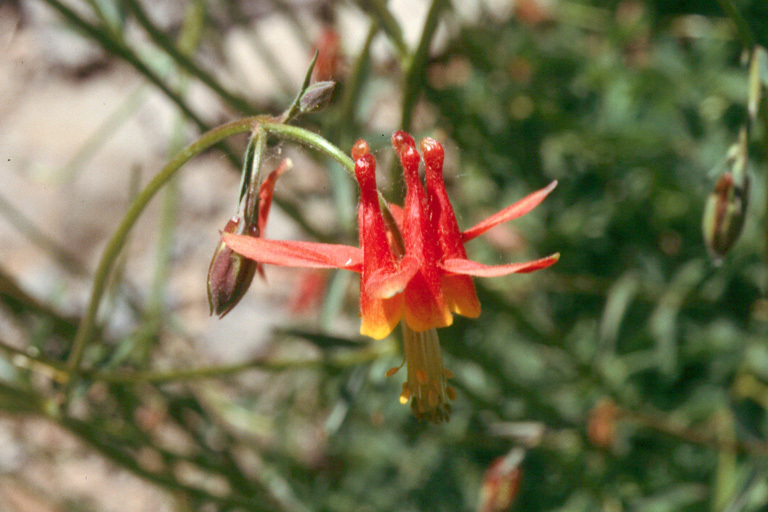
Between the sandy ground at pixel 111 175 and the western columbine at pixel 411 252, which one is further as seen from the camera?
the sandy ground at pixel 111 175

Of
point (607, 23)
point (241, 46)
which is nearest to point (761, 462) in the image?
point (607, 23)

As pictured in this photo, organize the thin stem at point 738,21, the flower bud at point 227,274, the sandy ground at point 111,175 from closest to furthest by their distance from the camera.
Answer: the flower bud at point 227,274, the thin stem at point 738,21, the sandy ground at point 111,175

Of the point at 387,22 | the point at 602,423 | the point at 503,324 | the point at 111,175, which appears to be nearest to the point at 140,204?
the point at 387,22

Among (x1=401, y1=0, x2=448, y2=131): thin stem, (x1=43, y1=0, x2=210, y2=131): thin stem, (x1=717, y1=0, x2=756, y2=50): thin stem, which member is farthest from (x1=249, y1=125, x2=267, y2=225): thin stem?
(x1=717, y1=0, x2=756, y2=50): thin stem

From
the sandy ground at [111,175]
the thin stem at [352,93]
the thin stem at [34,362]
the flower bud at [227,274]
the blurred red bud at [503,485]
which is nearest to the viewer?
the flower bud at [227,274]

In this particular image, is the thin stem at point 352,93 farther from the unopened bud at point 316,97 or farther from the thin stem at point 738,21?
the thin stem at point 738,21

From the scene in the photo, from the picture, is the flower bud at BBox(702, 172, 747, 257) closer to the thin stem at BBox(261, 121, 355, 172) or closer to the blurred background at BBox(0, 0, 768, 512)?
the blurred background at BBox(0, 0, 768, 512)

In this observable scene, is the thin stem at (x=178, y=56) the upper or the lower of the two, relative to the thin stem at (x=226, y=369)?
upper

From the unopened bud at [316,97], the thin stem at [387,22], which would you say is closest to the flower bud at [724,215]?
the thin stem at [387,22]

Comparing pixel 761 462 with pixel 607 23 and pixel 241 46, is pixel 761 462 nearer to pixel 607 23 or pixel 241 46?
pixel 607 23
